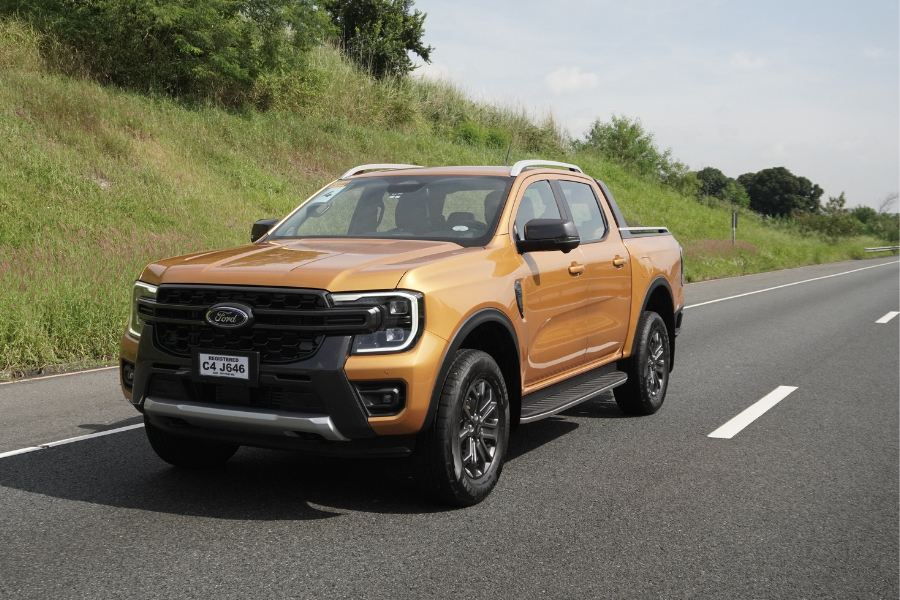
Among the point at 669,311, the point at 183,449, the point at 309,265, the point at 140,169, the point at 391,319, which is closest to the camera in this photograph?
the point at 391,319

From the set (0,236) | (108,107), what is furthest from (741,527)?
(108,107)

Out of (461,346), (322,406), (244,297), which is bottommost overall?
(322,406)

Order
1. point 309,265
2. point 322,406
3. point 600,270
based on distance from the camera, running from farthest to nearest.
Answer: point 600,270 < point 309,265 < point 322,406

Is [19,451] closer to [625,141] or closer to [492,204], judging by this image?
[492,204]

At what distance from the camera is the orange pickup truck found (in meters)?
4.29

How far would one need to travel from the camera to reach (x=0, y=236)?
13125mm

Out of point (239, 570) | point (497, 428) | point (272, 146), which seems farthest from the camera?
point (272, 146)

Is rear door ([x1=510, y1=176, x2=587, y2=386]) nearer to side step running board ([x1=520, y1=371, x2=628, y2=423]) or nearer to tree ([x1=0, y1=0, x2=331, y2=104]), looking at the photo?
side step running board ([x1=520, y1=371, x2=628, y2=423])

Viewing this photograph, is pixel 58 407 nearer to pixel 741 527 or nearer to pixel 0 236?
pixel 741 527

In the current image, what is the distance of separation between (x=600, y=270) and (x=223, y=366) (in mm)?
3130

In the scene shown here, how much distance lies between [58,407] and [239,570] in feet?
14.1

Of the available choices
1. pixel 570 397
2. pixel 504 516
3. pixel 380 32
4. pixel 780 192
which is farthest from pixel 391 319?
pixel 780 192

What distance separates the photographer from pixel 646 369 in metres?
7.34

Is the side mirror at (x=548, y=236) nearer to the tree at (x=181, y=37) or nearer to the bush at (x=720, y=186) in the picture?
the tree at (x=181, y=37)
